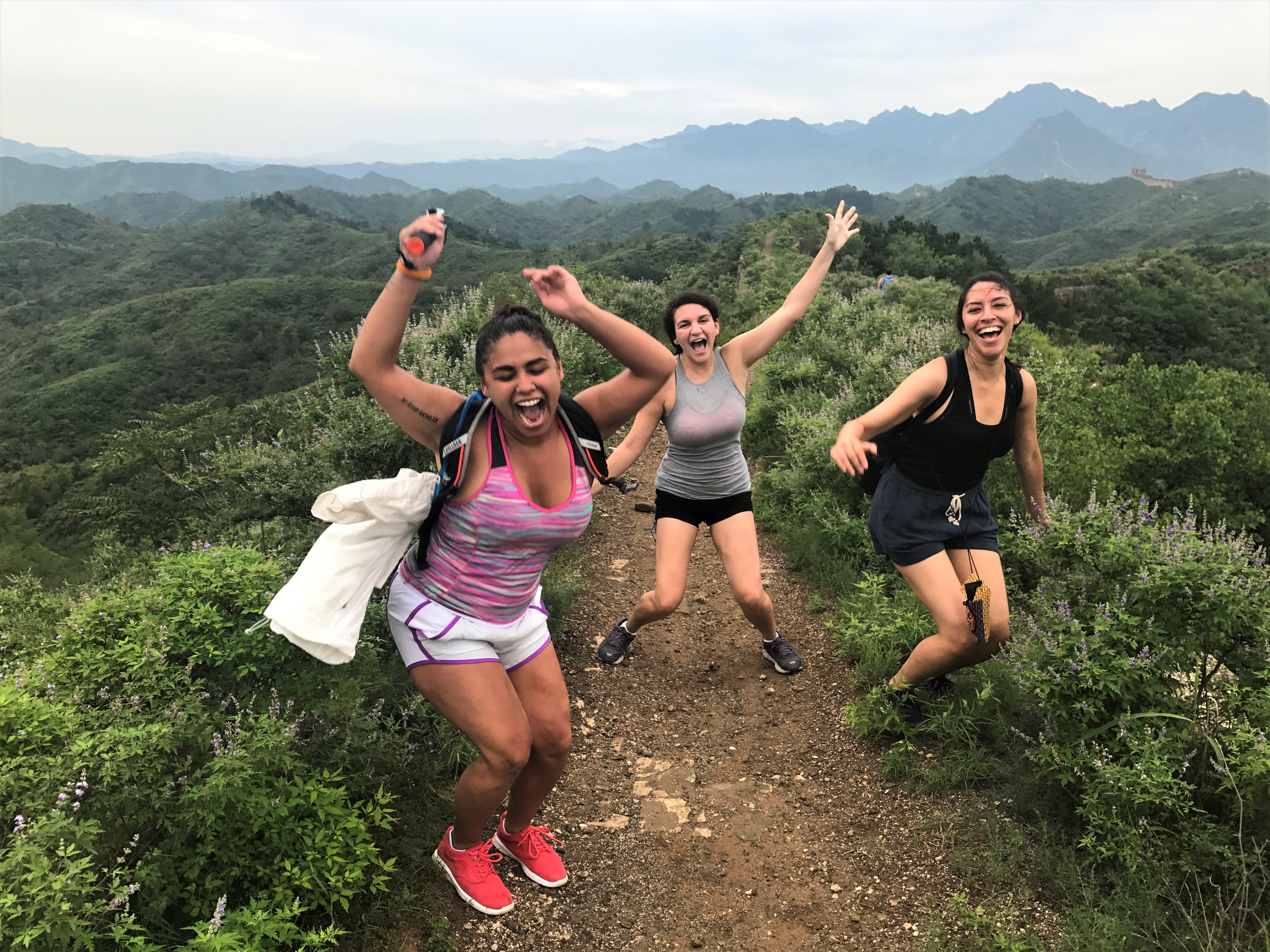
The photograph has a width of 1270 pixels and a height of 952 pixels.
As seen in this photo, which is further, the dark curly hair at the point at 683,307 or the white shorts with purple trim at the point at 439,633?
the dark curly hair at the point at 683,307

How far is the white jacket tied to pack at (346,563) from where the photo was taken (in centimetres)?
229

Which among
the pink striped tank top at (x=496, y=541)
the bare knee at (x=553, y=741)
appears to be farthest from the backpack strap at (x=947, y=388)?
the bare knee at (x=553, y=741)

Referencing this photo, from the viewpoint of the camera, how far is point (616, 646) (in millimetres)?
4910

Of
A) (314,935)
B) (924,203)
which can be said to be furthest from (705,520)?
(924,203)

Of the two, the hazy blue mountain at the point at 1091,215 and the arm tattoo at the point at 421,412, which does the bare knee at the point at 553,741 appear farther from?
the hazy blue mountain at the point at 1091,215

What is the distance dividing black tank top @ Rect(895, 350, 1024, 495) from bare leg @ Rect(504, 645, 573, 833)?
1957mm

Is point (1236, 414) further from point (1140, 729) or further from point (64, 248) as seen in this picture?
point (64, 248)

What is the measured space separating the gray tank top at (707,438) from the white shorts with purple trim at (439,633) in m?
1.86

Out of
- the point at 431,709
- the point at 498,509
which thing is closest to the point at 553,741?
the point at 498,509

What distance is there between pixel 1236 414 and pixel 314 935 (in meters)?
8.61

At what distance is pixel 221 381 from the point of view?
6956cm

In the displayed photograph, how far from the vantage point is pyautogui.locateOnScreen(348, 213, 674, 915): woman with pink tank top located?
7.75ft

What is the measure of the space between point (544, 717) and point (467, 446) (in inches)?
41.3

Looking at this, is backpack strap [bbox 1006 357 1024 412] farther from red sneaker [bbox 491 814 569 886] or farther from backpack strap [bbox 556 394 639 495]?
red sneaker [bbox 491 814 569 886]
